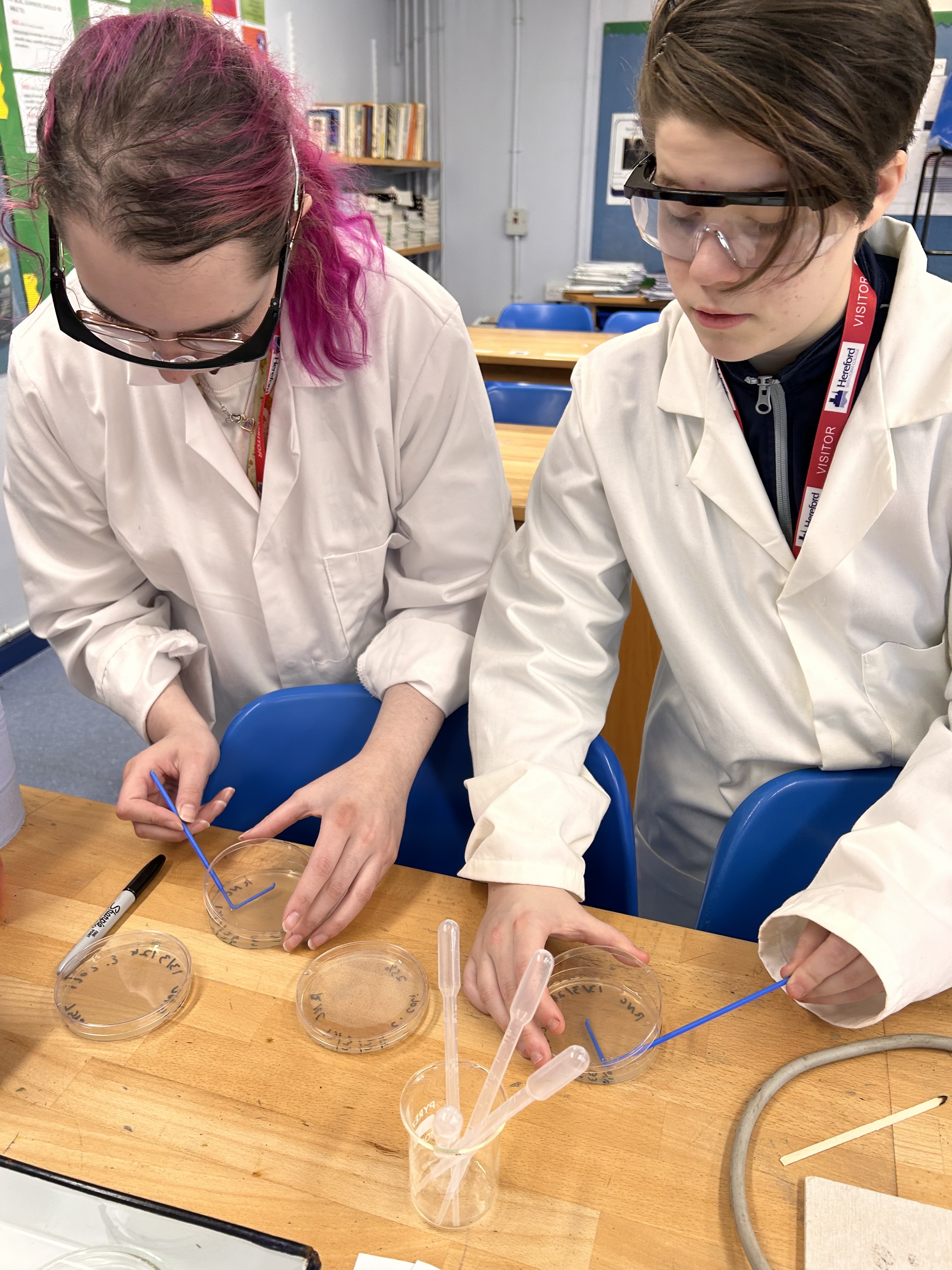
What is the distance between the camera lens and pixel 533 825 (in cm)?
98

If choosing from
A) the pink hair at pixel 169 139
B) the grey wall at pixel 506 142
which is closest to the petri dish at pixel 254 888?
the pink hair at pixel 169 139

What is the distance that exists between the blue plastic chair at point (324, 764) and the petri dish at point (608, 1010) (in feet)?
0.97

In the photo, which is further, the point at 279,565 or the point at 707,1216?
the point at 279,565

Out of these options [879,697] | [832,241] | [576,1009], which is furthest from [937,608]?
[576,1009]

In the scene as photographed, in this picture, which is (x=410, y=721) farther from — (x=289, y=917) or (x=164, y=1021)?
(x=164, y=1021)

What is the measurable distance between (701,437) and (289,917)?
2.23ft

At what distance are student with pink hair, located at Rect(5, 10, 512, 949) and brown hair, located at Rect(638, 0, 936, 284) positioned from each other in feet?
1.39

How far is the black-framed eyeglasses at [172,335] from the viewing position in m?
0.96

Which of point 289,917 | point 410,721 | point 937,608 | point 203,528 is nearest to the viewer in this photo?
point 289,917

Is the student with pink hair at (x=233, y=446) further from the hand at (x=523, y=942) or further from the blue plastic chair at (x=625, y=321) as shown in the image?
the blue plastic chair at (x=625, y=321)

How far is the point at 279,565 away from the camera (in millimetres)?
1303

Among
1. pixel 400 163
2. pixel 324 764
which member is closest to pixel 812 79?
pixel 324 764

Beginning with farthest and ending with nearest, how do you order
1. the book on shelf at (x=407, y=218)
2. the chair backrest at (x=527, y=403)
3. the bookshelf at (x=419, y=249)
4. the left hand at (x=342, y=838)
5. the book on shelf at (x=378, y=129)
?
1. the bookshelf at (x=419, y=249)
2. the book on shelf at (x=407, y=218)
3. the book on shelf at (x=378, y=129)
4. the chair backrest at (x=527, y=403)
5. the left hand at (x=342, y=838)

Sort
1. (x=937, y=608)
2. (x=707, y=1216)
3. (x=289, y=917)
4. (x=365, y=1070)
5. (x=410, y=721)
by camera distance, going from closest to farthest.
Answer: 1. (x=707, y=1216)
2. (x=365, y=1070)
3. (x=289, y=917)
4. (x=937, y=608)
5. (x=410, y=721)
